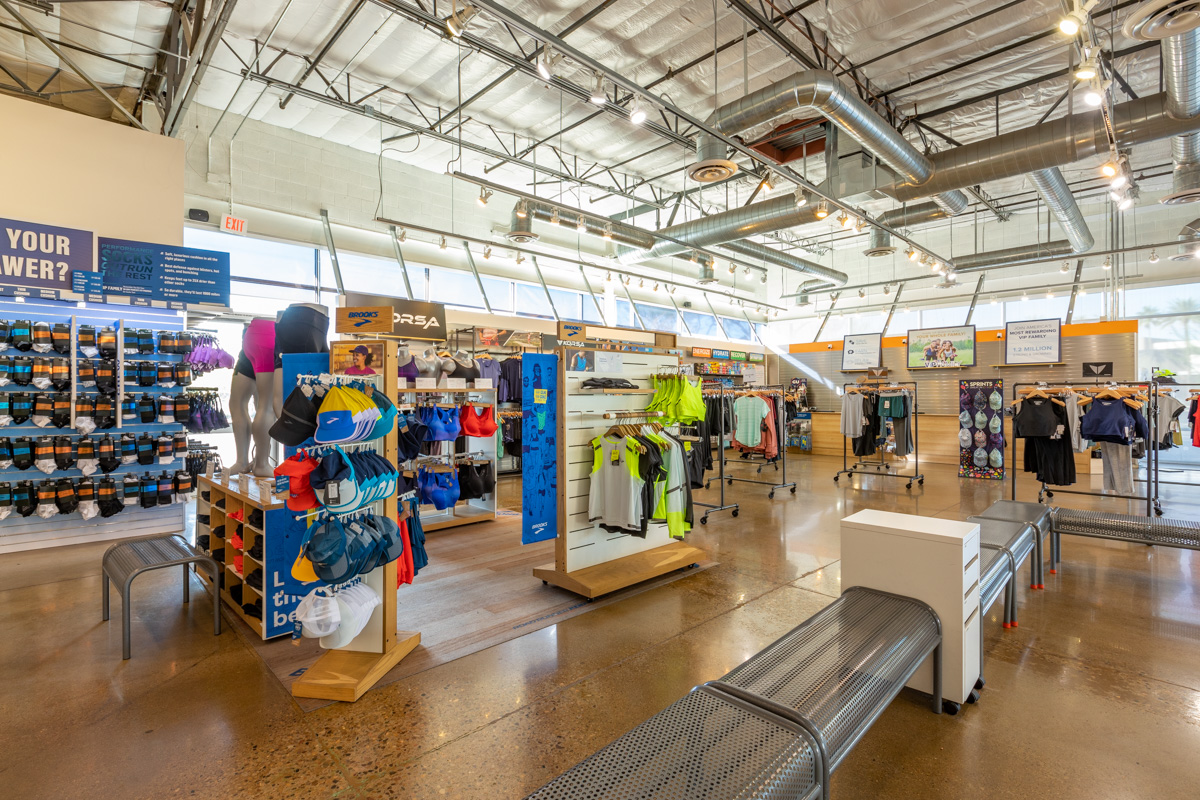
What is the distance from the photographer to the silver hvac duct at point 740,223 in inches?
359

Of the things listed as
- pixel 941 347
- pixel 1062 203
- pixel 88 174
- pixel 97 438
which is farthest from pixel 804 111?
pixel 941 347

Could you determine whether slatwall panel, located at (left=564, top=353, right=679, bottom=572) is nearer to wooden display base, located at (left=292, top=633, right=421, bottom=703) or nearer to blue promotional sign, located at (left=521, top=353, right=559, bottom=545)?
blue promotional sign, located at (left=521, top=353, right=559, bottom=545)

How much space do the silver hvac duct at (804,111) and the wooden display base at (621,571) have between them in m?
4.00

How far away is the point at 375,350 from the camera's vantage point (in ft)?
10.3

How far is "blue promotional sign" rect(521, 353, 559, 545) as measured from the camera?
4.52 metres

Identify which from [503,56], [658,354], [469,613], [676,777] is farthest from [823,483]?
[676,777]

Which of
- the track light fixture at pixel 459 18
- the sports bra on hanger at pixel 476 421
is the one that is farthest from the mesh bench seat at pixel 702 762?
the track light fixture at pixel 459 18

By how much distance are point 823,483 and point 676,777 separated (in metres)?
8.54

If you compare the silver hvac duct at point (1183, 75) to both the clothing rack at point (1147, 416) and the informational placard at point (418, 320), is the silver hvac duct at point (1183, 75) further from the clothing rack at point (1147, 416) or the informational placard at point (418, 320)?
the informational placard at point (418, 320)

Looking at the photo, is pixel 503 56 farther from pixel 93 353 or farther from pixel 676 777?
pixel 676 777

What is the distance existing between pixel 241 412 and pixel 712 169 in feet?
16.8

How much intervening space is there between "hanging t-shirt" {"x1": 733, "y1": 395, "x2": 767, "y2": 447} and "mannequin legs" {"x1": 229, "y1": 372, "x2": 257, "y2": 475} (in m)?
6.16

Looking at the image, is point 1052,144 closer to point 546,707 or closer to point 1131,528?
point 1131,528

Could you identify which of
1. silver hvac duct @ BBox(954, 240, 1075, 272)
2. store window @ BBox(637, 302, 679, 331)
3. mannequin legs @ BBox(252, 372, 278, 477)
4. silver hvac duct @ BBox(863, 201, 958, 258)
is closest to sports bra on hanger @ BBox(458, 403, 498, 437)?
mannequin legs @ BBox(252, 372, 278, 477)
